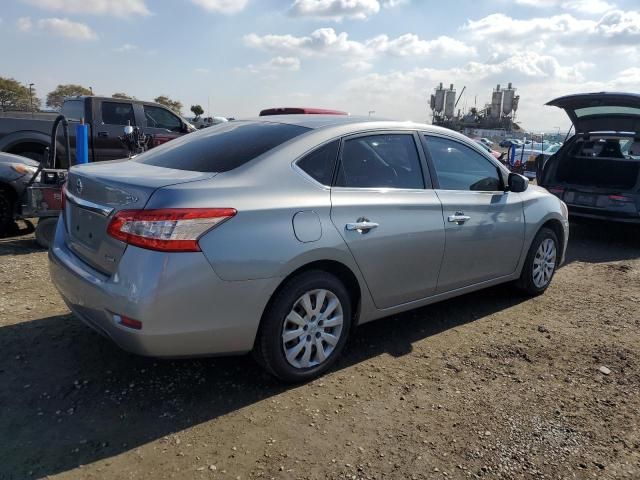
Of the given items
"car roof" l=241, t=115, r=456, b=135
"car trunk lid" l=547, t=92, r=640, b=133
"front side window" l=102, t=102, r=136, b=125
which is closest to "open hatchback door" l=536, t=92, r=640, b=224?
"car trunk lid" l=547, t=92, r=640, b=133

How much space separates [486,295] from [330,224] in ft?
8.79

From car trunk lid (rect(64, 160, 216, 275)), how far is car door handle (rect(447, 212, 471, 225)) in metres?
1.86

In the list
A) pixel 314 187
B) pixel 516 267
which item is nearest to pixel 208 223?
pixel 314 187

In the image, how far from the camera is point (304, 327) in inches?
127

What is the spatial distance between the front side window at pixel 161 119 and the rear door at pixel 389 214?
8485 mm

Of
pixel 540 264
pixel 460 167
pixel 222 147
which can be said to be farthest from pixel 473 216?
pixel 222 147

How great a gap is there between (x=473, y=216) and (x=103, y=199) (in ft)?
8.85

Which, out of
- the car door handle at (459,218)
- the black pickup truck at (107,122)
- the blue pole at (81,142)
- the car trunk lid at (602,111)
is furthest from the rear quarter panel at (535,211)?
the black pickup truck at (107,122)

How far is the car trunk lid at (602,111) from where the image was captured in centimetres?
737

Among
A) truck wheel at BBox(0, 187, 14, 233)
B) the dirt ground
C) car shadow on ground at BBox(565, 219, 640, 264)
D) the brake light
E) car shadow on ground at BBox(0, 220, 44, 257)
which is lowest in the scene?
car shadow on ground at BBox(565, 219, 640, 264)

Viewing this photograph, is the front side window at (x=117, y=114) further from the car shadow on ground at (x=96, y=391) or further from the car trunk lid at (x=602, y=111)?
the car trunk lid at (x=602, y=111)

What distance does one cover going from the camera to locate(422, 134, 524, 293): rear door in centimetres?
404

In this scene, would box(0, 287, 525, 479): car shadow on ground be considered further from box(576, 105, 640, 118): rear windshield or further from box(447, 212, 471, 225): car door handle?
box(576, 105, 640, 118): rear windshield

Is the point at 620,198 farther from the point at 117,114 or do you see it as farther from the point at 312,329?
the point at 117,114
